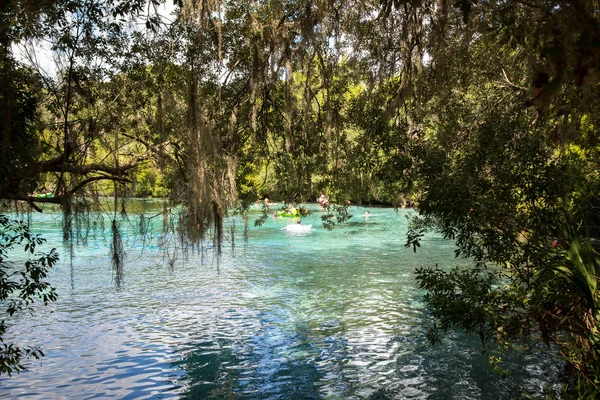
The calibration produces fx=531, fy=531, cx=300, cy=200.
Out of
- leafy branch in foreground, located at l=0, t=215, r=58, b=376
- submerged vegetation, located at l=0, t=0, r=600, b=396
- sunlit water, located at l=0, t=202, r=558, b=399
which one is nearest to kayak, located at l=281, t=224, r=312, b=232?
sunlit water, located at l=0, t=202, r=558, b=399

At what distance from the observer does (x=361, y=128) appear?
5926mm

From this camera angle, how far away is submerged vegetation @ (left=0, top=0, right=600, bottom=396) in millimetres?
3725

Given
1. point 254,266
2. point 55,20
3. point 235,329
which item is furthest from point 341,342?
point 254,266

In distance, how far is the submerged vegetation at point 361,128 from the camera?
3725 millimetres

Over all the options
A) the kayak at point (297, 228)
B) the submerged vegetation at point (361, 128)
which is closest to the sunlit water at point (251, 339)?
the submerged vegetation at point (361, 128)

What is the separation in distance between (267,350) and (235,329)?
1.13 m

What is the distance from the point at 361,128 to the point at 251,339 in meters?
3.48

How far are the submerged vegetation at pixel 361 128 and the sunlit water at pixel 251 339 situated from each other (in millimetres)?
1188

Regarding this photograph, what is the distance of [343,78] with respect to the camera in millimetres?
6977

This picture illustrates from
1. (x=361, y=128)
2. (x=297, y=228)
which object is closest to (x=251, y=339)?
(x=361, y=128)

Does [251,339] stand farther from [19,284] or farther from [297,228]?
[297,228]

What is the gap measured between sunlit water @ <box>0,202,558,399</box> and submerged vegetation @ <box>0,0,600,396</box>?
3.90 ft

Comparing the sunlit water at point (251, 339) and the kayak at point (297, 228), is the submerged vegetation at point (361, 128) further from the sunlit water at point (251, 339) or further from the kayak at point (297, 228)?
the kayak at point (297, 228)

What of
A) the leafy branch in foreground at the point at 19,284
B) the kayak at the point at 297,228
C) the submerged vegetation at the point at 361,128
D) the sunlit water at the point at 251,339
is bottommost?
the sunlit water at the point at 251,339
